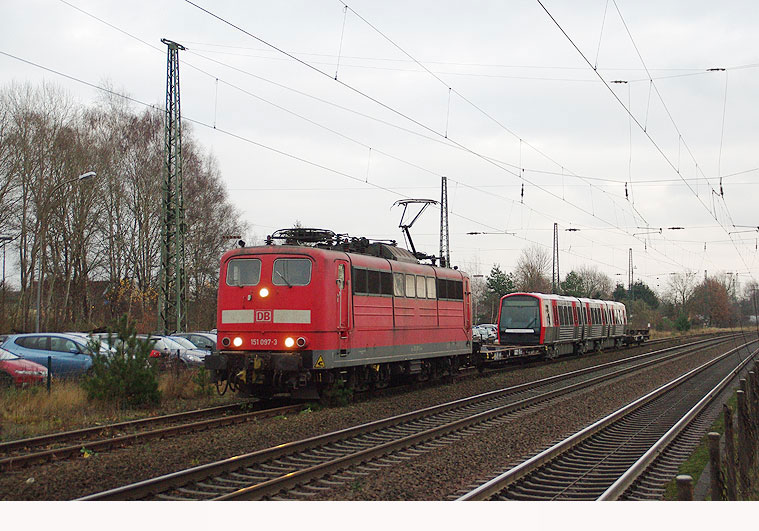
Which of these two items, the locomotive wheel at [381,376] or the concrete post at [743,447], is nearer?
the concrete post at [743,447]

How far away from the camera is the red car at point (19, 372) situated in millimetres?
16391

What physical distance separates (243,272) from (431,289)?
6.33 m

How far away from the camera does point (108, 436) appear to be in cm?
1188

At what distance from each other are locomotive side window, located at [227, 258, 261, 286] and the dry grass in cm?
280

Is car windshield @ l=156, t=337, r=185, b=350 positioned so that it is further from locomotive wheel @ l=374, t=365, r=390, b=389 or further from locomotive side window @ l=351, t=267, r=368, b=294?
locomotive side window @ l=351, t=267, r=368, b=294

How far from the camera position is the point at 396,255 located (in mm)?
19141

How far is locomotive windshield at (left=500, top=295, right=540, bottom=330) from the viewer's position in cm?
3155

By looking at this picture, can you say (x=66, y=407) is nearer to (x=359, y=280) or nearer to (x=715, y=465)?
(x=359, y=280)

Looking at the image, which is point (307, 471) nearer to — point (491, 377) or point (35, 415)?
point (35, 415)

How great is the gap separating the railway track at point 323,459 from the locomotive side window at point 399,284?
3.21 meters

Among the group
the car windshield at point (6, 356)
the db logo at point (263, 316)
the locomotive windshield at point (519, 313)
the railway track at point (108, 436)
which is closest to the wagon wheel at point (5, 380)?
the car windshield at point (6, 356)

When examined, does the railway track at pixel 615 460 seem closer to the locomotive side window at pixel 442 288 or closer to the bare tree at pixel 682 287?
the locomotive side window at pixel 442 288

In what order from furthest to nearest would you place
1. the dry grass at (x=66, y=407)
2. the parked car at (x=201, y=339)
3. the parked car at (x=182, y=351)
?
1. the parked car at (x=201, y=339)
2. the parked car at (x=182, y=351)
3. the dry grass at (x=66, y=407)

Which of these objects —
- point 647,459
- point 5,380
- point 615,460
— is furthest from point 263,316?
point 647,459
